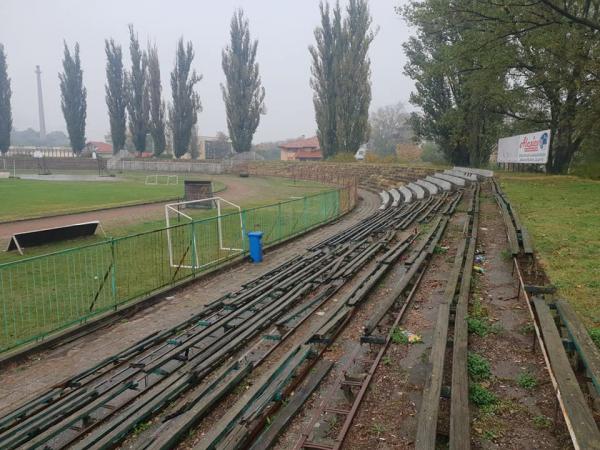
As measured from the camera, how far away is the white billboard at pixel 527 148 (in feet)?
63.0

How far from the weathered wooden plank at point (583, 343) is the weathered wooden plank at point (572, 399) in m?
0.15

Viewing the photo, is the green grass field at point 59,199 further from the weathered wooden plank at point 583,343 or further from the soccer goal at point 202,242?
the weathered wooden plank at point 583,343

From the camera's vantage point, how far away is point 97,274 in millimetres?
10406

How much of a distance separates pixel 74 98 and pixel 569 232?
236 ft

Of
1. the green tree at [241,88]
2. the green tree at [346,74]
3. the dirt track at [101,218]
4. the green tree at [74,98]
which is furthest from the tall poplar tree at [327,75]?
the green tree at [74,98]

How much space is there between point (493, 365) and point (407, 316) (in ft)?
6.18

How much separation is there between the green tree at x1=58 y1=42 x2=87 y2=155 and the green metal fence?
60432 millimetres

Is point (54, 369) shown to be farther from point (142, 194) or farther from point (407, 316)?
point (142, 194)

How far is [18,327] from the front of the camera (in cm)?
761

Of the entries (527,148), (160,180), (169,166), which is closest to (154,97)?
(169,166)

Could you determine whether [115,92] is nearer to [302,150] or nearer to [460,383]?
[302,150]

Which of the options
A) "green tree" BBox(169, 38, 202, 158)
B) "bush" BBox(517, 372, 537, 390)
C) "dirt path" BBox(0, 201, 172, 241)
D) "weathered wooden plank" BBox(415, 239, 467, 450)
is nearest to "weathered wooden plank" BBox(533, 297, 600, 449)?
"bush" BBox(517, 372, 537, 390)

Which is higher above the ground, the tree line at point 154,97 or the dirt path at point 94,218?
the tree line at point 154,97

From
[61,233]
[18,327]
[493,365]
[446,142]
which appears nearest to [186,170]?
[446,142]
